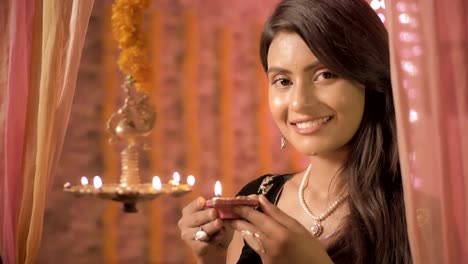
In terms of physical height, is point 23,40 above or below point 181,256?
above

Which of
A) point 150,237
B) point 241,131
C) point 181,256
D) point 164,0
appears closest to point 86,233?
point 150,237

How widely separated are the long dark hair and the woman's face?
26 millimetres

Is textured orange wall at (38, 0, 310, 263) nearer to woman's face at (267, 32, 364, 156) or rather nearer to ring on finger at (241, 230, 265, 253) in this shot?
woman's face at (267, 32, 364, 156)

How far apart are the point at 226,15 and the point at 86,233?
1282 mm

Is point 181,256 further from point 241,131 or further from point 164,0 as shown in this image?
point 164,0

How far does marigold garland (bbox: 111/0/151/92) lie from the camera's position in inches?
89.4

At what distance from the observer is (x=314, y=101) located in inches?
48.7

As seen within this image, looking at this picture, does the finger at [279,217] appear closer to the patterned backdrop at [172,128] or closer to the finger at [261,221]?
the finger at [261,221]

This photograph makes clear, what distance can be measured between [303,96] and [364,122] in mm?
174

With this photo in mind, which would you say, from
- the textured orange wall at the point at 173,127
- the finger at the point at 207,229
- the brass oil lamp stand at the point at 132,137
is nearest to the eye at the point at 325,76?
the finger at the point at 207,229

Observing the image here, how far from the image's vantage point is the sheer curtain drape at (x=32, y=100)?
4.40 ft

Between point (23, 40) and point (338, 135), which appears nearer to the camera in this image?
point (338, 135)

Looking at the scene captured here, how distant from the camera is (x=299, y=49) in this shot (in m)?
1.27

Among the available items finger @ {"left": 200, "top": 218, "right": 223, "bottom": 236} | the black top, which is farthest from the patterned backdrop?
finger @ {"left": 200, "top": 218, "right": 223, "bottom": 236}
